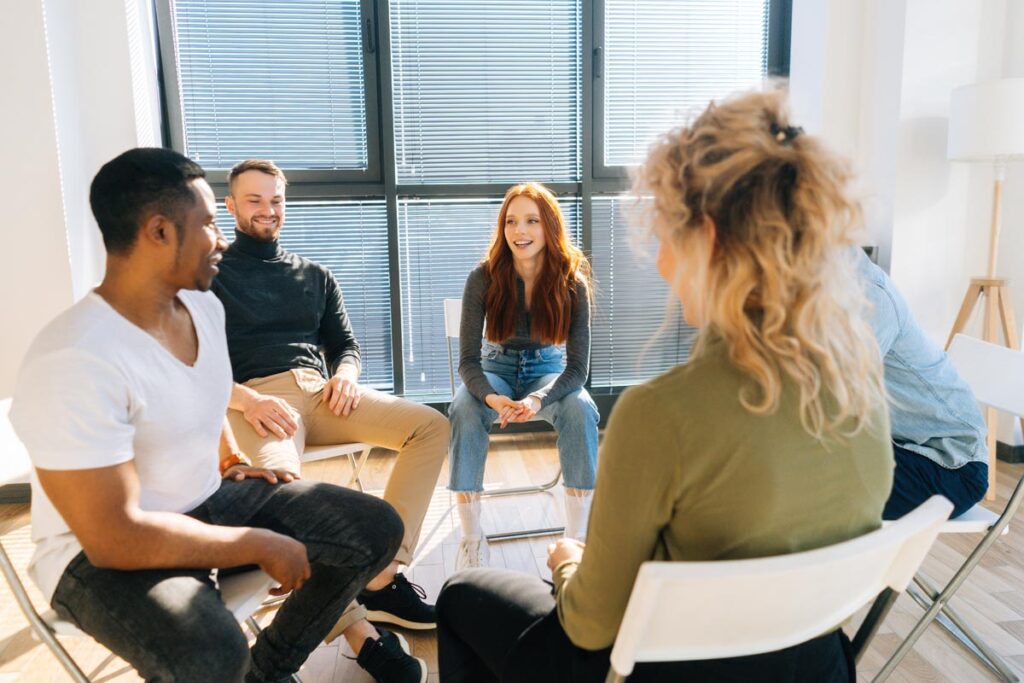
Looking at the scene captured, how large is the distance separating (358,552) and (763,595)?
3.15 feet

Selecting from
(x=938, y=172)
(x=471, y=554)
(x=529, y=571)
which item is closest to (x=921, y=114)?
(x=938, y=172)

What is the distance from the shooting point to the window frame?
356 cm

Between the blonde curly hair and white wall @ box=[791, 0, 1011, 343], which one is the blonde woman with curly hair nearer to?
the blonde curly hair

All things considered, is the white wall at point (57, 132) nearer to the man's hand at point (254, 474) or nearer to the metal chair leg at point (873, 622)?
the man's hand at point (254, 474)

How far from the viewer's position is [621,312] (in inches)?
159

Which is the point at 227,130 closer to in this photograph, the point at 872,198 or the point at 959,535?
the point at 872,198

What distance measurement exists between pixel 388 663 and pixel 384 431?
2.40 feet

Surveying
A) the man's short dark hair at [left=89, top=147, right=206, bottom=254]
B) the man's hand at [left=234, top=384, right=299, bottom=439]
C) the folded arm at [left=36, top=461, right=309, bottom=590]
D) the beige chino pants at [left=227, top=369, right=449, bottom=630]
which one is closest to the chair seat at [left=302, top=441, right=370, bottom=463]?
the beige chino pants at [left=227, top=369, right=449, bottom=630]

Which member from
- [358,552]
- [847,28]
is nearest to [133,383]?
[358,552]

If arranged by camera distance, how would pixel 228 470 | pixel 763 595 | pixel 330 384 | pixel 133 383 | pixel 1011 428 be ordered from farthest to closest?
pixel 1011 428 → pixel 330 384 → pixel 228 470 → pixel 133 383 → pixel 763 595

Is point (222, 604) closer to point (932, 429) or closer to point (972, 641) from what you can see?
point (932, 429)

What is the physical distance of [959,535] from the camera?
274 cm

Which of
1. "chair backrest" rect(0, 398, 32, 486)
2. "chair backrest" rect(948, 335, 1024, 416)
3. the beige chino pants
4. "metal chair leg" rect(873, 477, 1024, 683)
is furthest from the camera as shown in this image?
the beige chino pants

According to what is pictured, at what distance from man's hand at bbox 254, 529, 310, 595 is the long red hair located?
1.39 meters
